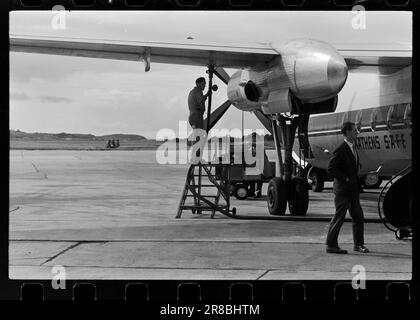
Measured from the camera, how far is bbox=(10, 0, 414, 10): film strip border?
653 centimetres

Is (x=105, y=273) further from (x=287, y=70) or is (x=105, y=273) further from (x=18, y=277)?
(x=287, y=70)

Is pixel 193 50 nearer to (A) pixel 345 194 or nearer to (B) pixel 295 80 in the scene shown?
(B) pixel 295 80

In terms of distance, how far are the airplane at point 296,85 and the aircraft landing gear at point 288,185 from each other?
0.02m

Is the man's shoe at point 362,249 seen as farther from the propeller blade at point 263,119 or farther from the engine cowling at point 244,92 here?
the propeller blade at point 263,119

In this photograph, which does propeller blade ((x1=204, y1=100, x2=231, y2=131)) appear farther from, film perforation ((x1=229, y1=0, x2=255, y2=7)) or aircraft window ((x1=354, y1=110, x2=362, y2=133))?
film perforation ((x1=229, y1=0, x2=255, y2=7))

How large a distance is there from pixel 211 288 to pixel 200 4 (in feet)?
11.7

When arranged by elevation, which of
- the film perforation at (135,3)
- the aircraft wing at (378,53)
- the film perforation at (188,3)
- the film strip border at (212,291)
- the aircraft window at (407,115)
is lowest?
the film strip border at (212,291)

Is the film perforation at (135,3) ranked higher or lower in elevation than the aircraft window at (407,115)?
higher

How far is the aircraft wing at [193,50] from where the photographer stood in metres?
14.1

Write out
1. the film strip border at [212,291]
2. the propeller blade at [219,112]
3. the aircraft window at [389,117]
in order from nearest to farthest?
1. the film strip border at [212,291]
2. the aircraft window at [389,117]
3. the propeller blade at [219,112]

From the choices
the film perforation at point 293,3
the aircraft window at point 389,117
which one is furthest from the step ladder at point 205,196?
the film perforation at point 293,3

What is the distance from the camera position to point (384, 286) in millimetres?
8484
